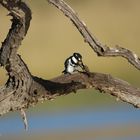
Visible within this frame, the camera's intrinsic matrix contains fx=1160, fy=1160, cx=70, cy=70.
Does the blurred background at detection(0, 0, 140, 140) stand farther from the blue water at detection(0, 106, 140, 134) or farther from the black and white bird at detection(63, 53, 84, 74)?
the black and white bird at detection(63, 53, 84, 74)

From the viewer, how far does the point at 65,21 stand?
18.1 metres

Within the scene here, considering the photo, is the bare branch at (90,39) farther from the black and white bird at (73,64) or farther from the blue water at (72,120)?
the blue water at (72,120)

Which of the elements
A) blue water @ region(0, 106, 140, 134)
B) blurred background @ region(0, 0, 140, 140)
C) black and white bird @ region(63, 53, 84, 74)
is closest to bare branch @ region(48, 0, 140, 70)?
black and white bird @ region(63, 53, 84, 74)

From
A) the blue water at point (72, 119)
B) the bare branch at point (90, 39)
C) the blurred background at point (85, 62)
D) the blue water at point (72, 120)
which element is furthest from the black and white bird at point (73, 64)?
the blue water at point (72, 119)

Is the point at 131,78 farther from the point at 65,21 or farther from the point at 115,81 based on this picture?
the point at 115,81

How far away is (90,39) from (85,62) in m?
8.82

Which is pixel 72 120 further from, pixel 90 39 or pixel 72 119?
pixel 90 39

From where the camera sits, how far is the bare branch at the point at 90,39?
302 inches

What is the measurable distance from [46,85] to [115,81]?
1.57ft

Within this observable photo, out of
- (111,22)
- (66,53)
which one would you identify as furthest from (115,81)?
(111,22)

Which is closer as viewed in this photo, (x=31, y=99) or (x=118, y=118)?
(x=31, y=99)

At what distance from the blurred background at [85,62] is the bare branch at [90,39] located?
659 centimetres

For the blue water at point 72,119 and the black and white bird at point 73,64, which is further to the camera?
the blue water at point 72,119

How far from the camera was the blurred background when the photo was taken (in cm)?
1512
